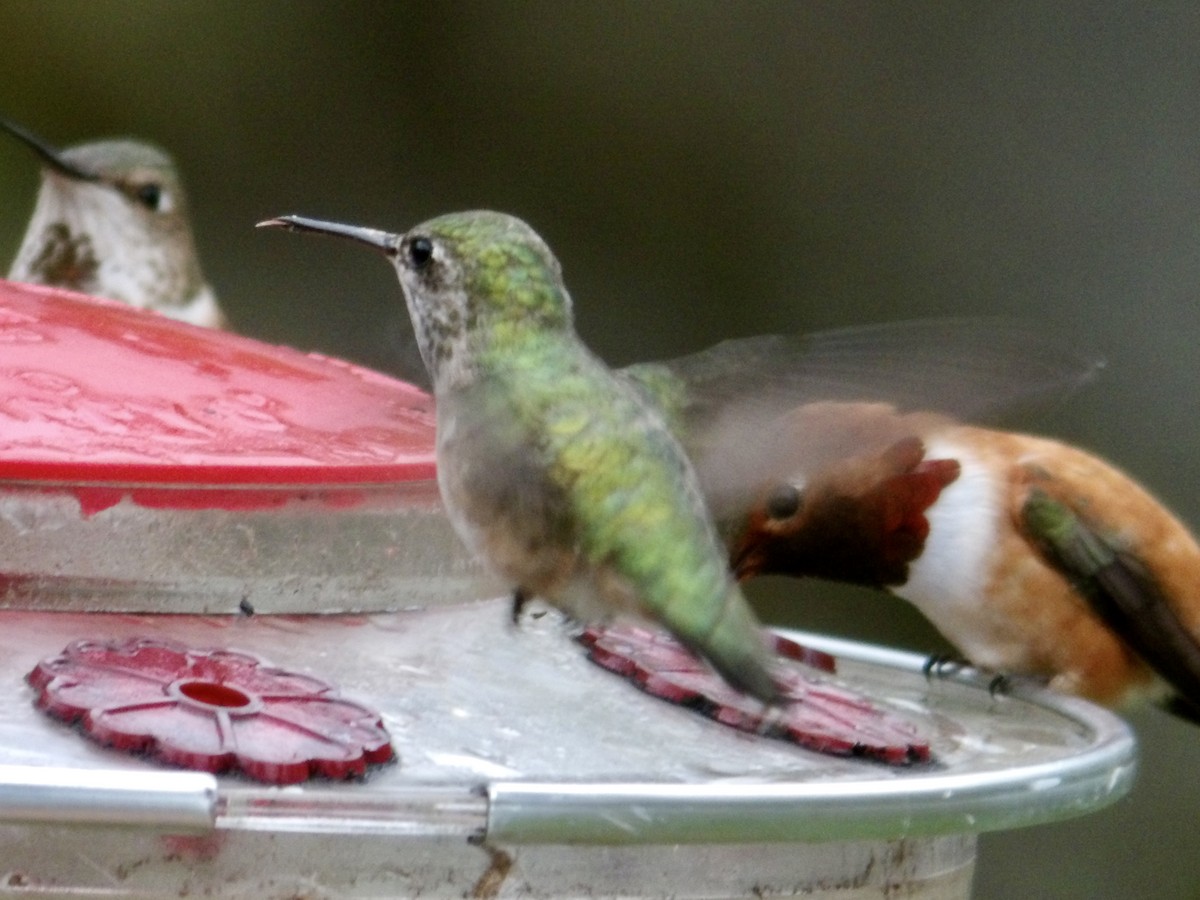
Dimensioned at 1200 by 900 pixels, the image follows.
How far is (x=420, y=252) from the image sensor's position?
2.30 metres

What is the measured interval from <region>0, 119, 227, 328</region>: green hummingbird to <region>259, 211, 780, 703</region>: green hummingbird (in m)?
4.06

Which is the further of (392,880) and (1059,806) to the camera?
(1059,806)

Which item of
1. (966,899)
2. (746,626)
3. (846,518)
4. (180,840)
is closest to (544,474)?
(746,626)

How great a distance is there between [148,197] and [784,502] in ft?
10.9

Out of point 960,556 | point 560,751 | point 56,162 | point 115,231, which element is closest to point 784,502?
point 960,556

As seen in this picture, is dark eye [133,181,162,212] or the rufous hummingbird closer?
the rufous hummingbird

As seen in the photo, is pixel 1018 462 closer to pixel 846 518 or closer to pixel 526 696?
pixel 846 518

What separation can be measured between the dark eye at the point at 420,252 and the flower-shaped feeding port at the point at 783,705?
0.49m

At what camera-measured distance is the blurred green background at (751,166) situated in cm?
648

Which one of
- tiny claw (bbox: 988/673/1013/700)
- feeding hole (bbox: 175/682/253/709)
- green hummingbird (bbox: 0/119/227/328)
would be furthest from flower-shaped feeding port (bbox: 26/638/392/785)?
green hummingbird (bbox: 0/119/227/328)

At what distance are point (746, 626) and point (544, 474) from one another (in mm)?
294

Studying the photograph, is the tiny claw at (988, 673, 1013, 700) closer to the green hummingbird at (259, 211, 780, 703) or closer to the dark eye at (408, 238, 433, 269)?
the green hummingbird at (259, 211, 780, 703)

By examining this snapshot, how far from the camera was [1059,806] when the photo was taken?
1801 mm

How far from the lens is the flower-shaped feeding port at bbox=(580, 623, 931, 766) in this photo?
6.61 ft
